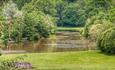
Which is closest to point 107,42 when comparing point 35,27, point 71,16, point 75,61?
point 75,61

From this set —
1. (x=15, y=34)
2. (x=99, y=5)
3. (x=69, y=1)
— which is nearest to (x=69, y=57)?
(x=15, y=34)

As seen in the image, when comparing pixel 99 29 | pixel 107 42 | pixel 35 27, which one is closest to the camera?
pixel 107 42

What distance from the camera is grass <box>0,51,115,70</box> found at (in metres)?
28.6

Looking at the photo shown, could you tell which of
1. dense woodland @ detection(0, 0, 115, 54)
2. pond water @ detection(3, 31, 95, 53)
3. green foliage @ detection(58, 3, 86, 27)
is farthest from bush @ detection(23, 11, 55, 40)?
green foliage @ detection(58, 3, 86, 27)

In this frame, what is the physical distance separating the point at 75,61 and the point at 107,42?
24.0ft

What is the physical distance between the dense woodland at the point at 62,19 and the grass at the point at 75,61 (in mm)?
2816

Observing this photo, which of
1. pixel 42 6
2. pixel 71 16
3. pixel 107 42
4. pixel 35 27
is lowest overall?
pixel 71 16

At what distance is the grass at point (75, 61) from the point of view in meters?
28.6

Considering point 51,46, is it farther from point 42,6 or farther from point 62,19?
point 62,19

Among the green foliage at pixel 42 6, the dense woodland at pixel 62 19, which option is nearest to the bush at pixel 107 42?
the dense woodland at pixel 62 19

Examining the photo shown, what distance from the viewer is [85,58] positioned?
35281 millimetres

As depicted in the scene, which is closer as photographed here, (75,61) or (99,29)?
(75,61)

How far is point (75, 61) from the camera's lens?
108 feet

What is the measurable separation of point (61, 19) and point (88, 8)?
17.5m
